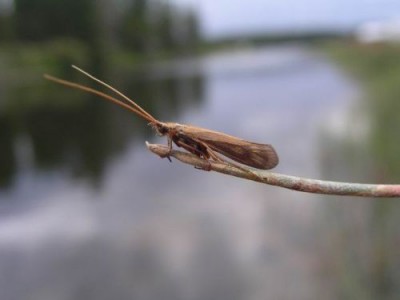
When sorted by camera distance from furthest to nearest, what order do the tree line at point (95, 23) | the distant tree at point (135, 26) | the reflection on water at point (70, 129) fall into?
the distant tree at point (135, 26)
the tree line at point (95, 23)
the reflection on water at point (70, 129)

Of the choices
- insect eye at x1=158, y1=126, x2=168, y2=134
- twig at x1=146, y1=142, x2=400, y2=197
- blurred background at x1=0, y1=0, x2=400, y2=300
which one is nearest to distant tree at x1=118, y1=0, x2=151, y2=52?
blurred background at x1=0, y1=0, x2=400, y2=300

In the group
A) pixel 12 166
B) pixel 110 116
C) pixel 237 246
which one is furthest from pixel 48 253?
pixel 110 116

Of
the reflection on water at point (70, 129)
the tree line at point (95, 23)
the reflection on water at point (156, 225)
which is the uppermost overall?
the tree line at point (95, 23)

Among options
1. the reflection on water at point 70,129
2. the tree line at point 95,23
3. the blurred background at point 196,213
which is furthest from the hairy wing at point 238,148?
the tree line at point 95,23

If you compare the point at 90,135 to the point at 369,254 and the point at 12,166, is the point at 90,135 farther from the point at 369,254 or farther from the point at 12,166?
the point at 369,254

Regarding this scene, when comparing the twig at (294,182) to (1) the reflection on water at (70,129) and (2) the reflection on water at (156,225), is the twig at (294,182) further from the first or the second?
(1) the reflection on water at (70,129)

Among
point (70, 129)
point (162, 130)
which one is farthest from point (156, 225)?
point (70, 129)
